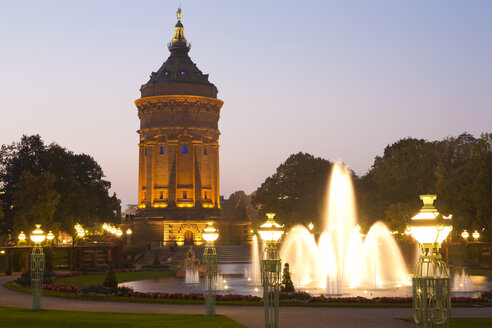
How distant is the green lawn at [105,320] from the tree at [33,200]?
41.4 meters

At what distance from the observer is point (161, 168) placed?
10756 cm

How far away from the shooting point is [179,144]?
107 m

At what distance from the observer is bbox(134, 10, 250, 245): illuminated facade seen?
349 feet

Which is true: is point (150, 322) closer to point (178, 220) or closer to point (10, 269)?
point (10, 269)

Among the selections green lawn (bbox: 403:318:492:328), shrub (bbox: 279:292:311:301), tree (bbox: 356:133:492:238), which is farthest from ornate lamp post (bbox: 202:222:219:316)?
tree (bbox: 356:133:492:238)

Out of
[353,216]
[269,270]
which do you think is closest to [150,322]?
[269,270]

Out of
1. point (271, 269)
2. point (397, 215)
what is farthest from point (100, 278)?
point (397, 215)

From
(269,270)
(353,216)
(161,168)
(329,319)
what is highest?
(161,168)

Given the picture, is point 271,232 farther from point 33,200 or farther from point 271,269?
point 33,200

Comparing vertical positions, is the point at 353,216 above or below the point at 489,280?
above

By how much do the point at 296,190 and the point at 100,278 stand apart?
53578 mm

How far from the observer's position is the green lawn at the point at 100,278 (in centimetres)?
4600

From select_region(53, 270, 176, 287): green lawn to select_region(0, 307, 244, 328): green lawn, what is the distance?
16.2 m

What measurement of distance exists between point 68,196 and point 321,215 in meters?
34.0
